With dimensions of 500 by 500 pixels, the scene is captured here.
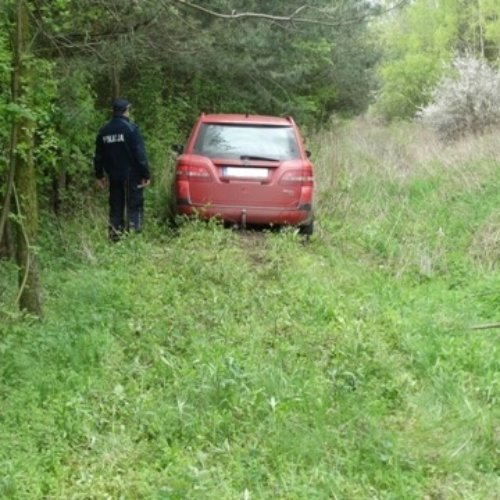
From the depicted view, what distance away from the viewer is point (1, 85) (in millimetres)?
6840

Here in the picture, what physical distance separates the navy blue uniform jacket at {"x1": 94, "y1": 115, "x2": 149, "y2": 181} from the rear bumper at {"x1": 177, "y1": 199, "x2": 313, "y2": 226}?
0.70 m

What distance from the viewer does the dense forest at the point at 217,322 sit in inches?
159

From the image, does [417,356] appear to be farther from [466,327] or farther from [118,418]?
[118,418]

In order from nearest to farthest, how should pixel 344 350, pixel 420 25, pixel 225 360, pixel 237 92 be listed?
1. pixel 225 360
2. pixel 344 350
3. pixel 237 92
4. pixel 420 25

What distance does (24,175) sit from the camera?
20.2 ft

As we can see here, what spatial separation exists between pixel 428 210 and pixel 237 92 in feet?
22.7

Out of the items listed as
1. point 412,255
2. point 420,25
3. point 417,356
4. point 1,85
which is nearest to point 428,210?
point 412,255

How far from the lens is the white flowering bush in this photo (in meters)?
22.2

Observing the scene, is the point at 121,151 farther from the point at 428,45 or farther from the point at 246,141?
the point at 428,45

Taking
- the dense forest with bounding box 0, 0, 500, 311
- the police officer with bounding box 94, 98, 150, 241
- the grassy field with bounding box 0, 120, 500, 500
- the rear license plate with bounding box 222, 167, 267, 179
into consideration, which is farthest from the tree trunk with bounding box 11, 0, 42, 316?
the rear license plate with bounding box 222, 167, 267, 179

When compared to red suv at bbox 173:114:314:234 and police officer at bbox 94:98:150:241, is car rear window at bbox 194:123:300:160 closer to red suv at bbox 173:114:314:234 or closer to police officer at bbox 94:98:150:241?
red suv at bbox 173:114:314:234

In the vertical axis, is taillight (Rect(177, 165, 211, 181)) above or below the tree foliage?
below

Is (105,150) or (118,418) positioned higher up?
(105,150)

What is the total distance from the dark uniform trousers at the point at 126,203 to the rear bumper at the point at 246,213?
55 cm
